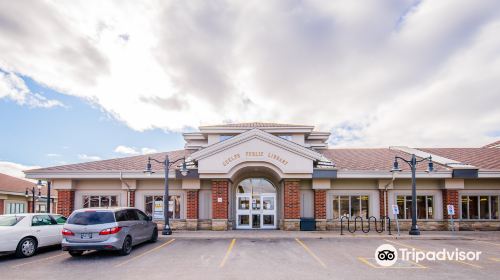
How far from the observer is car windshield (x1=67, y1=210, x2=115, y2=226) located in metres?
13.2

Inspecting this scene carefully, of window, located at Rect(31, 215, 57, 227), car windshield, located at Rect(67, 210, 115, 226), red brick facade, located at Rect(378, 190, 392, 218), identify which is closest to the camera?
car windshield, located at Rect(67, 210, 115, 226)

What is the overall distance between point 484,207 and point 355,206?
25.9 ft

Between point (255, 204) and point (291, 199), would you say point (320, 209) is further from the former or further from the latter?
point (255, 204)

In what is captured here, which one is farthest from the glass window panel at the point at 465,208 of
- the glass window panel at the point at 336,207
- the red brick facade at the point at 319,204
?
the red brick facade at the point at 319,204

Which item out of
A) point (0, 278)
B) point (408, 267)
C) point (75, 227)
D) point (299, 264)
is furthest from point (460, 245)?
point (0, 278)

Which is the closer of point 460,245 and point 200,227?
point 460,245

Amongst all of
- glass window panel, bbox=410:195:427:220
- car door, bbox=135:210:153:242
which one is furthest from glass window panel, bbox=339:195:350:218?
car door, bbox=135:210:153:242

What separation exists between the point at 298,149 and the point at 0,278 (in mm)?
15237

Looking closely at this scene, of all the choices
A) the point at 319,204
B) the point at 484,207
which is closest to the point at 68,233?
the point at 319,204

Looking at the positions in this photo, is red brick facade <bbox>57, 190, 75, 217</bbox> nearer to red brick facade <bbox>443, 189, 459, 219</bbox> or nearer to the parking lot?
the parking lot

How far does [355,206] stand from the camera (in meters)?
23.5

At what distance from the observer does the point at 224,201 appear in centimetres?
2238

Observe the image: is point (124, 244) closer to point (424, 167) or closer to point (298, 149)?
point (298, 149)

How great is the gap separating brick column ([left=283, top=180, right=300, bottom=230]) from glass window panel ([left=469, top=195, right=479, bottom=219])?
35.2ft
